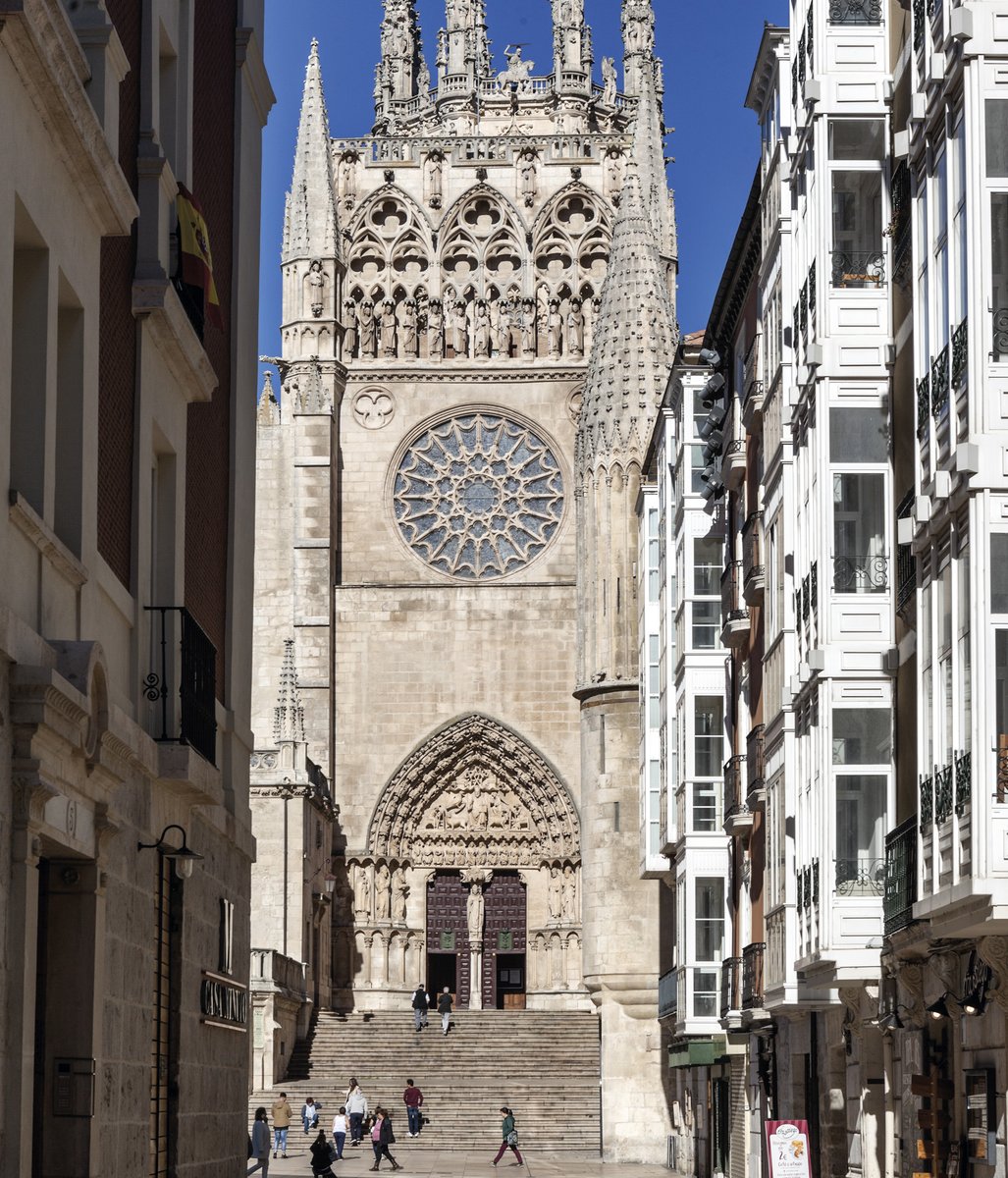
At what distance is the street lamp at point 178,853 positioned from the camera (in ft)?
50.5

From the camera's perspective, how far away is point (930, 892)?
18250mm

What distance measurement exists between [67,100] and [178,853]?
18.6ft

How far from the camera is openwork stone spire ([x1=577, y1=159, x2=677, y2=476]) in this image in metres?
50.9

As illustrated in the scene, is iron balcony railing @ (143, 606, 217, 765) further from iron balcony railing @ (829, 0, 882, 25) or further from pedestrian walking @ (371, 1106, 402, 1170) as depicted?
pedestrian walking @ (371, 1106, 402, 1170)

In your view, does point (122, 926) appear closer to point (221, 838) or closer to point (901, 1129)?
point (221, 838)

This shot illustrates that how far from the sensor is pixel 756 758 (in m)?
30.5

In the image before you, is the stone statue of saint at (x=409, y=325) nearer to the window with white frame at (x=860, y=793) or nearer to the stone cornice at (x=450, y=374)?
the stone cornice at (x=450, y=374)

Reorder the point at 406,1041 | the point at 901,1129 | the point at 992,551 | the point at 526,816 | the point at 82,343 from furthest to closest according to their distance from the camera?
the point at 526,816
the point at 406,1041
the point at 901,1129
the point at 992,551
the point at 82,343

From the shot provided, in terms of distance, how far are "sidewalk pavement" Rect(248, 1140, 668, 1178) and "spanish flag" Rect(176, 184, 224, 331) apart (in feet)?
72.7

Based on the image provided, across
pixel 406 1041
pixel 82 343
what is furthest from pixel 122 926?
pixel 406 1041

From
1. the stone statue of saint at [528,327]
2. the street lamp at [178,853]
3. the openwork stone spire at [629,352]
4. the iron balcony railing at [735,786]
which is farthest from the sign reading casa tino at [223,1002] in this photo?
the stone statue of saint at [528,327]

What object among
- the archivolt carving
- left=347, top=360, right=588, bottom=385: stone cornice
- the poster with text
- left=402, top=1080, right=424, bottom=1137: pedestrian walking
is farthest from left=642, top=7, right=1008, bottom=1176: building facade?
left=347, top=360, right=588, bottom=385: stone cornice

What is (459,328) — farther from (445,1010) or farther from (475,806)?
(445,1010)

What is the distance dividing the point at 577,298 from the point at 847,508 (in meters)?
40.4
